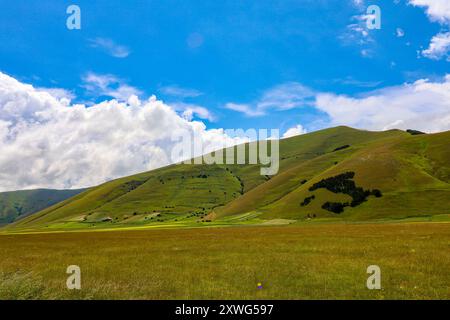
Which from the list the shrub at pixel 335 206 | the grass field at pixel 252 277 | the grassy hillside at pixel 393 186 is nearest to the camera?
the grass field at pixel 252 277

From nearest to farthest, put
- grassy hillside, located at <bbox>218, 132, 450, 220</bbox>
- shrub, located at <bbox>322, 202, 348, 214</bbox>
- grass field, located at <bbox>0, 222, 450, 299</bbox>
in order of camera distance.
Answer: grass field, located at <bbox>0, 222, 450, 299</bbox> < grassy hillside, located at <bbox>218, 132, 450, 220</bbox> < shrub, located at <bbox>322, 202, 348, 214</bbox>

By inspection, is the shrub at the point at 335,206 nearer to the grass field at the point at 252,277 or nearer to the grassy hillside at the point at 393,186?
the grassy hillside at the point at 393,186

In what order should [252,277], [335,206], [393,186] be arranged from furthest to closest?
[393,186] → [335,206] → [252,277]

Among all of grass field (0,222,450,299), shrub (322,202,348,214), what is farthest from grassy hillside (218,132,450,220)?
grass field (0,222,450,299)

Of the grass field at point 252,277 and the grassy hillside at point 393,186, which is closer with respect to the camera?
the grass field at point 252,277

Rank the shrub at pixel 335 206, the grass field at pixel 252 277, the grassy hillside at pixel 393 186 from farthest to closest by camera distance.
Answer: the shrub at pixel 335 206 < the grassy hillside at pixel 393 186 < the grass field at pixel 252 277

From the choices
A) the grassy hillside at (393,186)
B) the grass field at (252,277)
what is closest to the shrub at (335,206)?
the grassy hillside at (393,186)

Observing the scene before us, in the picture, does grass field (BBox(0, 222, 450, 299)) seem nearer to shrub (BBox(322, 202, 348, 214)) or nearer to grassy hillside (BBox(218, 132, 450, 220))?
grassy hillside (BBox(218, 132, 450, 220))

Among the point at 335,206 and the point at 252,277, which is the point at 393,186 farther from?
the point at 252,277

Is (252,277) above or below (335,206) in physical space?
above

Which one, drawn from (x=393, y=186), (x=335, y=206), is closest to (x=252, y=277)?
(x=335, y=206)

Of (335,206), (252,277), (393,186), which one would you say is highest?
(393,186)
